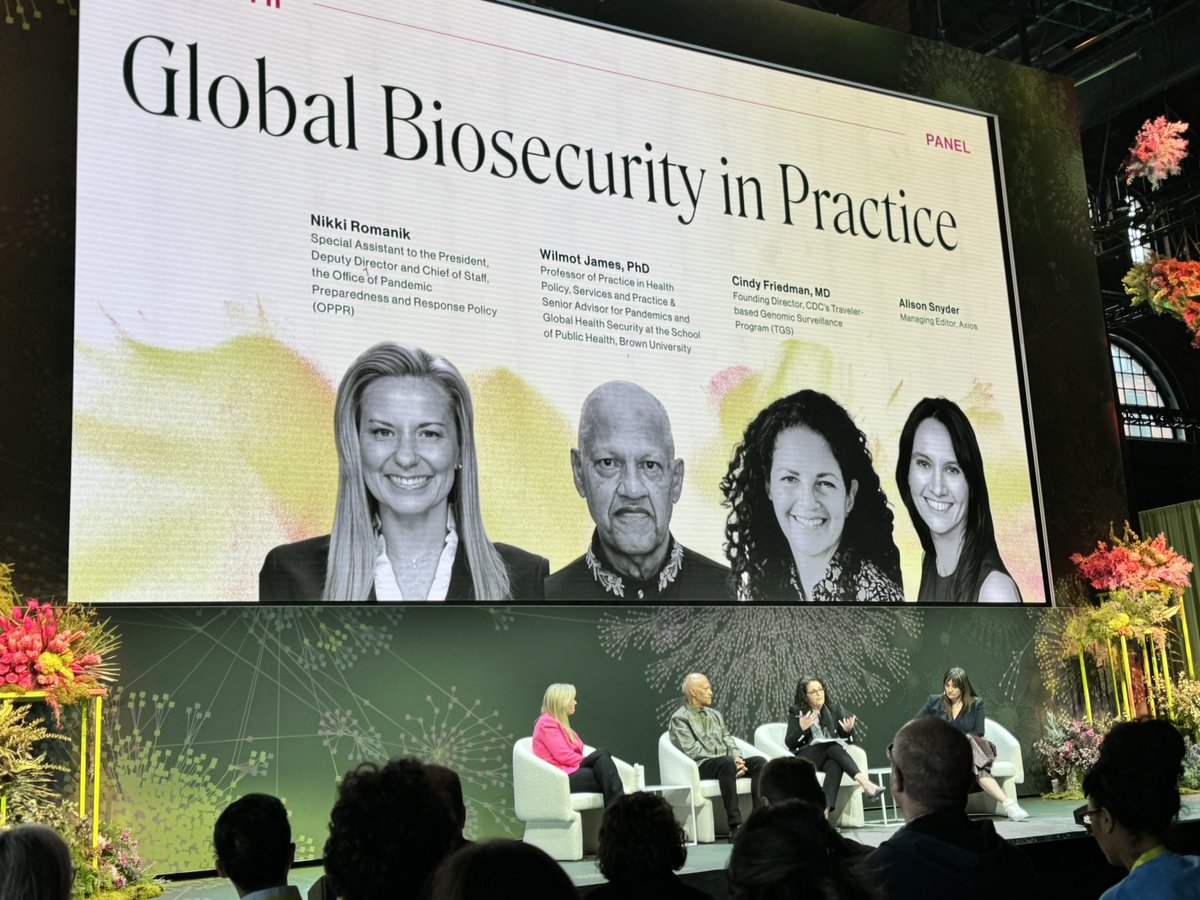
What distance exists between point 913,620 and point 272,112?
450 centimetres

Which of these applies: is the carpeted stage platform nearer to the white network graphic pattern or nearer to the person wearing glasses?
the white network graphic pattern

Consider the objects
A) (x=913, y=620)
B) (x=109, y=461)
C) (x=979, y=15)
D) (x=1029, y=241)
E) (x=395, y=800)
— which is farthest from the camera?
(x=979, y=15)

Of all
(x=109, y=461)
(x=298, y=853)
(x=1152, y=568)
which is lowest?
(x=298, y=853)

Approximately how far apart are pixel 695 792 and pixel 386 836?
4354 millimetres

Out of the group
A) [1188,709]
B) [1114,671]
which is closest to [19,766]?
[1114,671]

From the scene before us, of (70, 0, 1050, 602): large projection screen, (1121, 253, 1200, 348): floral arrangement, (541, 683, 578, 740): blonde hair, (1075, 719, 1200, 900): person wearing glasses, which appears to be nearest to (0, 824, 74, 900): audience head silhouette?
(1075, 719, 1200, 900): person wearing glasses

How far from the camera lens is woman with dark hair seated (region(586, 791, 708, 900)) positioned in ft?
7.43

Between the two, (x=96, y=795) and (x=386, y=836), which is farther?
(x=96, y=795)

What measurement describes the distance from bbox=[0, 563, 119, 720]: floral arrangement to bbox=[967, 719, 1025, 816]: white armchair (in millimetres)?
4364

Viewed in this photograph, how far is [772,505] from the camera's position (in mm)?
6703

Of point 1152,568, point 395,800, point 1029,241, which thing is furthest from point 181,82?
point 1152,568

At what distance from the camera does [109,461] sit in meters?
5.22

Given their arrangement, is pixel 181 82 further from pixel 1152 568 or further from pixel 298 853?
pixel 1152 568

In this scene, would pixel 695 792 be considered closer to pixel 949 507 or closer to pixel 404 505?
pixel 404 505
